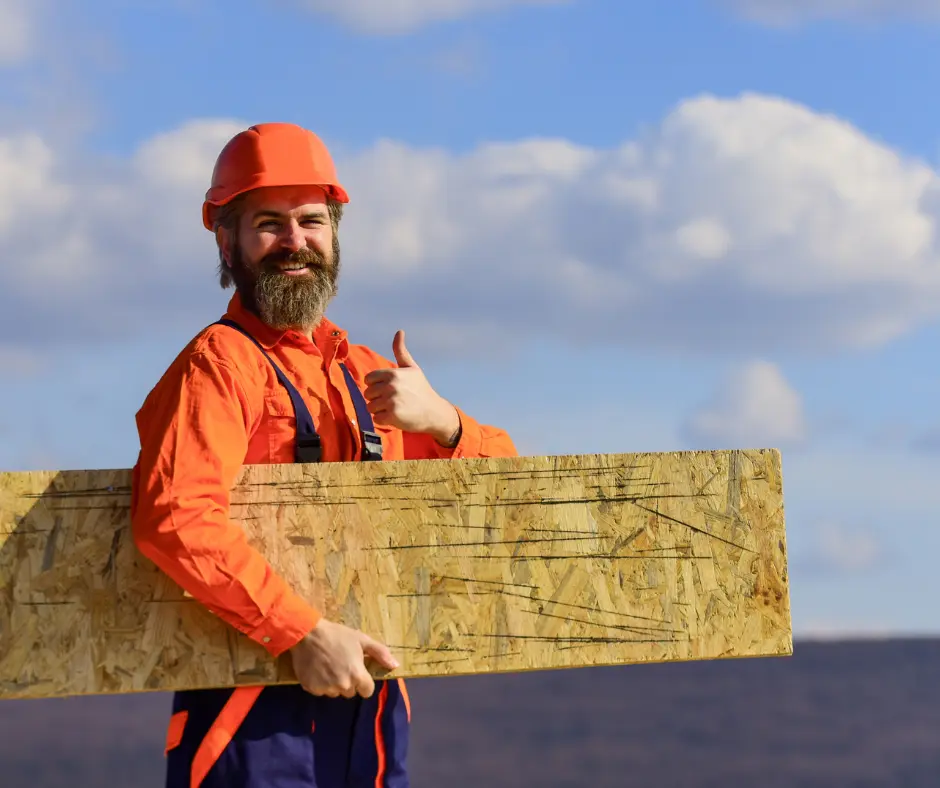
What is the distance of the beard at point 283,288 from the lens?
12.7 feet

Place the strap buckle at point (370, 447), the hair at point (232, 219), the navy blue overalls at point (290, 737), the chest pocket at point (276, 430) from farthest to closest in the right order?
the hair at point (232, 219)
the strap buckle at point (370, 447)
the chest pocket at point (276, 430)
the navy blue overalls at point (290, 737)

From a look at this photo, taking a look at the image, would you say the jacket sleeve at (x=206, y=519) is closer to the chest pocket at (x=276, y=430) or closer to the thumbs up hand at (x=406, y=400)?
the chest pocket at (x=276, y=430)

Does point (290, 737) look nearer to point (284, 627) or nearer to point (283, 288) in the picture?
point (284, 627)

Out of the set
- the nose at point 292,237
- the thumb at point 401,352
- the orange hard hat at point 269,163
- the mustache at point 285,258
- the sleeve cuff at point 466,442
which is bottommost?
the sleeve cuff at point 466,442

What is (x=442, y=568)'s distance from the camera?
358 cm

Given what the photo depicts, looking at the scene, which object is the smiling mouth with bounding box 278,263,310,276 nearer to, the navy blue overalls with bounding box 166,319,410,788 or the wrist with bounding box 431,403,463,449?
the navy blue overalls with bounding box 166,319,410,788

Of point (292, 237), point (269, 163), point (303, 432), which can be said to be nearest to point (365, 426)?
point (303, 432)

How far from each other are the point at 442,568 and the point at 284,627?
0.54m

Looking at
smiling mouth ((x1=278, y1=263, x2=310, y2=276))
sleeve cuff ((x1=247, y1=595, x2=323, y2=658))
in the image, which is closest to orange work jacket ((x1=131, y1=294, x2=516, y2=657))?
sleeve cuff ((x1=247, y1=595, x2=323, y2=658))

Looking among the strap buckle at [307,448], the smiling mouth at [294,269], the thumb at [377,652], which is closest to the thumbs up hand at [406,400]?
the strap buckle at [307,448]

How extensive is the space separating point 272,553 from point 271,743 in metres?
0.55

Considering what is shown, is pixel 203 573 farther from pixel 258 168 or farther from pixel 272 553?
pixel 258 168

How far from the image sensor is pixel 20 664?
3463 mm

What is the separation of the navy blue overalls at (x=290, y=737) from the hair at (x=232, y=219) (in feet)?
1.47
